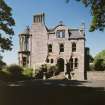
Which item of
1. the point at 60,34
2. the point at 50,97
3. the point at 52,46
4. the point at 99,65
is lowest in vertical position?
the point at 50,97

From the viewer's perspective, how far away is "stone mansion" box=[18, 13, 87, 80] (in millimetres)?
62875

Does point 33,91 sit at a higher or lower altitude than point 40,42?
lower

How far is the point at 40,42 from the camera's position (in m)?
65.2

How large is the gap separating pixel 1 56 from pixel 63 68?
94.5 feet

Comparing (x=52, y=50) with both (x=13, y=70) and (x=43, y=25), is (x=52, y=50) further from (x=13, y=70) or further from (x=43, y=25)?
(x=13, y=70)

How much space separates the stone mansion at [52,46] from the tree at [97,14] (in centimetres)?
3286

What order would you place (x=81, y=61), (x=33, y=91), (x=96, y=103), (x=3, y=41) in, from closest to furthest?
(x=96, y=103)
(x=33, y=91)
(x=3, y=41)
(x=81, y=61)

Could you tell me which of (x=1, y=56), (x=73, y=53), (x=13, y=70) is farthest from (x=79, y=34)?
(x=1, y=56)

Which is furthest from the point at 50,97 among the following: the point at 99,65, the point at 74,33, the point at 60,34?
the point at 60,34

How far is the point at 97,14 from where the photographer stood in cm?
2897

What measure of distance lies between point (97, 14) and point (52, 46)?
36.2 meters

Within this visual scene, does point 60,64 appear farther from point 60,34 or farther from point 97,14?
point 97,14

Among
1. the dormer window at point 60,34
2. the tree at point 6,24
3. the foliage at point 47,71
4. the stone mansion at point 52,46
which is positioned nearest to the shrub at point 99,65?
the stone mansion at point 52,46

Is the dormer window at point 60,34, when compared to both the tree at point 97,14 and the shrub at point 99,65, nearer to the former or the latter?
the shrub at point 99,65
